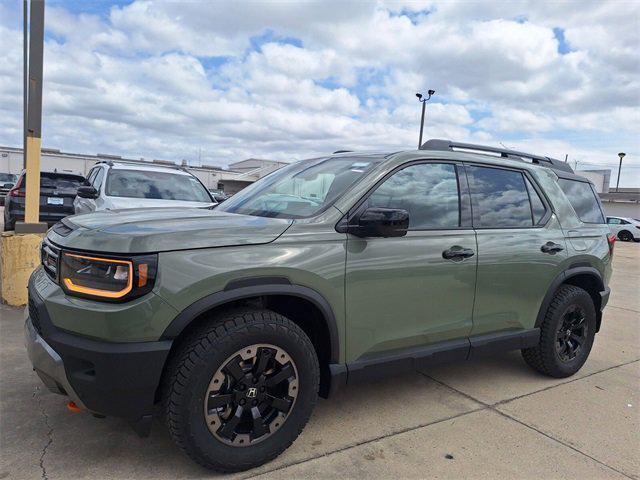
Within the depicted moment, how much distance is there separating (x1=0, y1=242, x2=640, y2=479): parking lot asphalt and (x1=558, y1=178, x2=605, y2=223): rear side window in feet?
4.83

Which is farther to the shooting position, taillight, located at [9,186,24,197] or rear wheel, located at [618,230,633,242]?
rear wheel, located at [618,230,633,242]

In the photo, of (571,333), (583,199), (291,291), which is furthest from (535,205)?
(291,291)

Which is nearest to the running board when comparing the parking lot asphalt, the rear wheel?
the parking lot asphalt

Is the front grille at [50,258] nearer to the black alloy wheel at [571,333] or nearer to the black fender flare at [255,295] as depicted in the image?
the black fender flare at [255,295]

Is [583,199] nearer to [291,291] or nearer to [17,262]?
[291,291]

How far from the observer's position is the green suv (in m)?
2.30

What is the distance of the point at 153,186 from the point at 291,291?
231 inches

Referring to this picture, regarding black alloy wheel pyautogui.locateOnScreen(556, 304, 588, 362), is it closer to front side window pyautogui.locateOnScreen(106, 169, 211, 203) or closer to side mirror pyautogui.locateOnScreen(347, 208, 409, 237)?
side mirror pyautogui.locateOnScreen(347, 208, 409, 237)

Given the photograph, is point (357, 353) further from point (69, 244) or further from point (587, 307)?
point (587, 307)

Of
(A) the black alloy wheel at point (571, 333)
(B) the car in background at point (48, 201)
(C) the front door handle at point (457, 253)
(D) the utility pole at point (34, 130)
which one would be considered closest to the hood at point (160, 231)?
(C) the front door handle at point (457, 253)

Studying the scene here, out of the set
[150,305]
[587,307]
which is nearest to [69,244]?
[150,305]

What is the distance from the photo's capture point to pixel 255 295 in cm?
254

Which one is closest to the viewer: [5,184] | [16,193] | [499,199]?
[499,199]

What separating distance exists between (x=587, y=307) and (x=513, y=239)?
125cm
